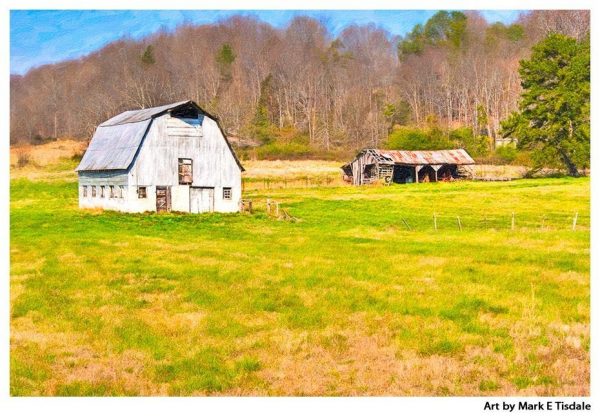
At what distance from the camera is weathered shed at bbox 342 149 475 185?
49.9 metres

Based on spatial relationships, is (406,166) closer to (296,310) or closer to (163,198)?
(163,198)

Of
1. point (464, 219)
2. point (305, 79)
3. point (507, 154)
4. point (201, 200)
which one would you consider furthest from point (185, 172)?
point (507, 154)

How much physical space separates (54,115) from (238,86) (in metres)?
11.6

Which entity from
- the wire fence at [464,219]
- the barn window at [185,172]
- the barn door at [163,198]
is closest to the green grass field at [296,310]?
the wire fence at [464,219]

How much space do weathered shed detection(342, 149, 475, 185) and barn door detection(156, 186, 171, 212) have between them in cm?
2187

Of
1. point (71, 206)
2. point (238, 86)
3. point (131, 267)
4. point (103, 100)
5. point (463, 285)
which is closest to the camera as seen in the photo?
point (463, 285)

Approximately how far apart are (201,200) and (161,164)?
8.47 ft

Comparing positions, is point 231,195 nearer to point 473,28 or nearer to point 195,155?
point 195,155

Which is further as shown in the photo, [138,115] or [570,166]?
[570,166]

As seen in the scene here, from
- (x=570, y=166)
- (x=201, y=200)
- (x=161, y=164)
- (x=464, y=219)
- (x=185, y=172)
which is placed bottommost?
(x=464, y=219)

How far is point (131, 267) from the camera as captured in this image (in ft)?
52.9

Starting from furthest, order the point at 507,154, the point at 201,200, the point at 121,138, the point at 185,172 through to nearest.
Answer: the point at 507,154 → the point at 201,200 → the point at 121,138 → the point at 185,172

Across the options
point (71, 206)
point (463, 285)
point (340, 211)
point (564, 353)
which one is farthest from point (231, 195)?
point (564, 353)

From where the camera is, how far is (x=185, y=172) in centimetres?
2978
